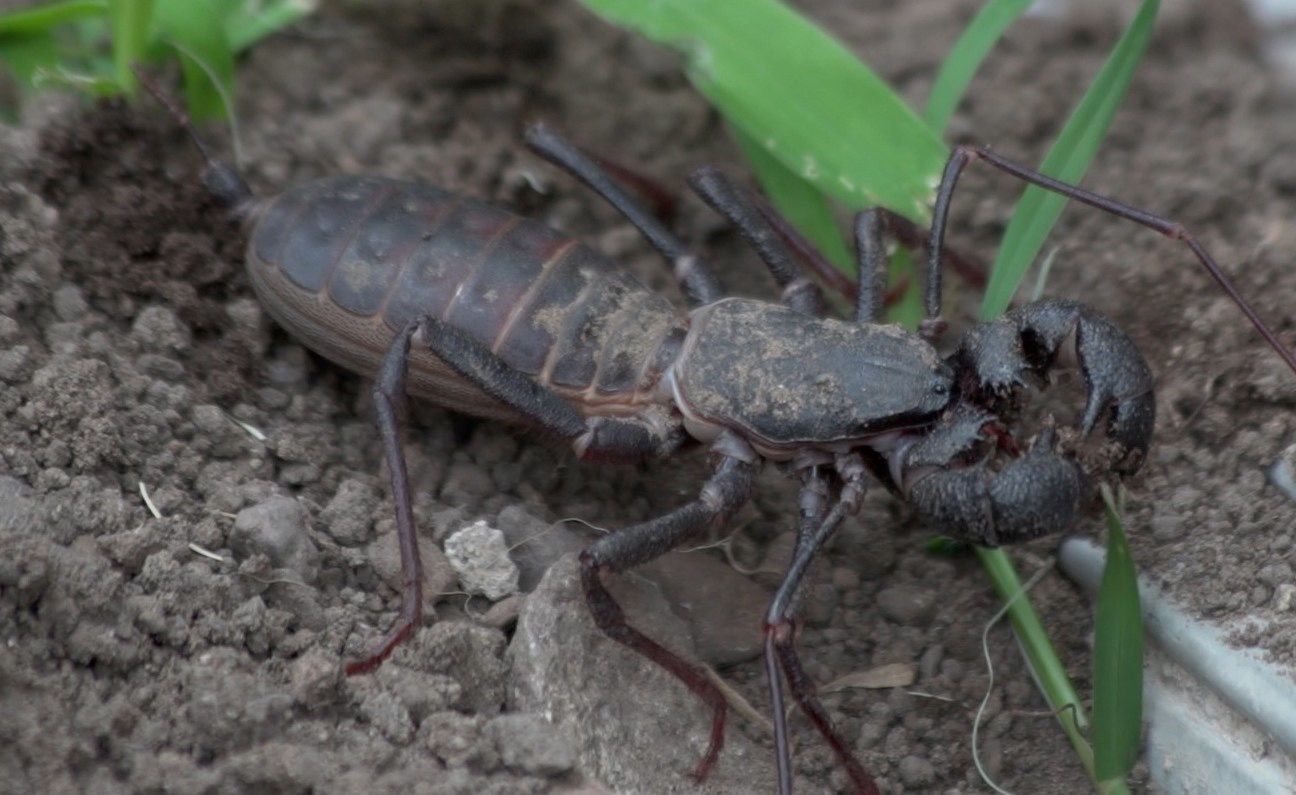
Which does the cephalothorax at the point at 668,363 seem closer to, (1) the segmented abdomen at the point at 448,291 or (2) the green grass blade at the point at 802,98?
(1) the segmented abdomen at the point at 448,291

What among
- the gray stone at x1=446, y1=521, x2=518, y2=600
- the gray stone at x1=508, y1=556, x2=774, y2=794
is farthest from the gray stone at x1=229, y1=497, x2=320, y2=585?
the gray stone at x1=508, y1=556, x2=774, y2=794

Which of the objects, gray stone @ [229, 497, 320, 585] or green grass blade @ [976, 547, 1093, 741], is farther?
green grass blade @ [976, 547, 1093, 741]

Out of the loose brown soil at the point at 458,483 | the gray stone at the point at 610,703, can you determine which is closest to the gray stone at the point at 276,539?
the loose brown soil at the point at 458,483

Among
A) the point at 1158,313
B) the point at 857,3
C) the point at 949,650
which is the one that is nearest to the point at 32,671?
the point at 949,650

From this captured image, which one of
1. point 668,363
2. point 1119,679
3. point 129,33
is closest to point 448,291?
point 668,363

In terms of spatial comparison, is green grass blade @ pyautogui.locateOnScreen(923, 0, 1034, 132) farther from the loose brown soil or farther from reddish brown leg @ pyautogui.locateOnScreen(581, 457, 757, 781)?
reddish brown leg @ pyautogui.locateOnScreen(581, 457, 757, 781)

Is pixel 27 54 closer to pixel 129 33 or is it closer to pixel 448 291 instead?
pixel 129 33
